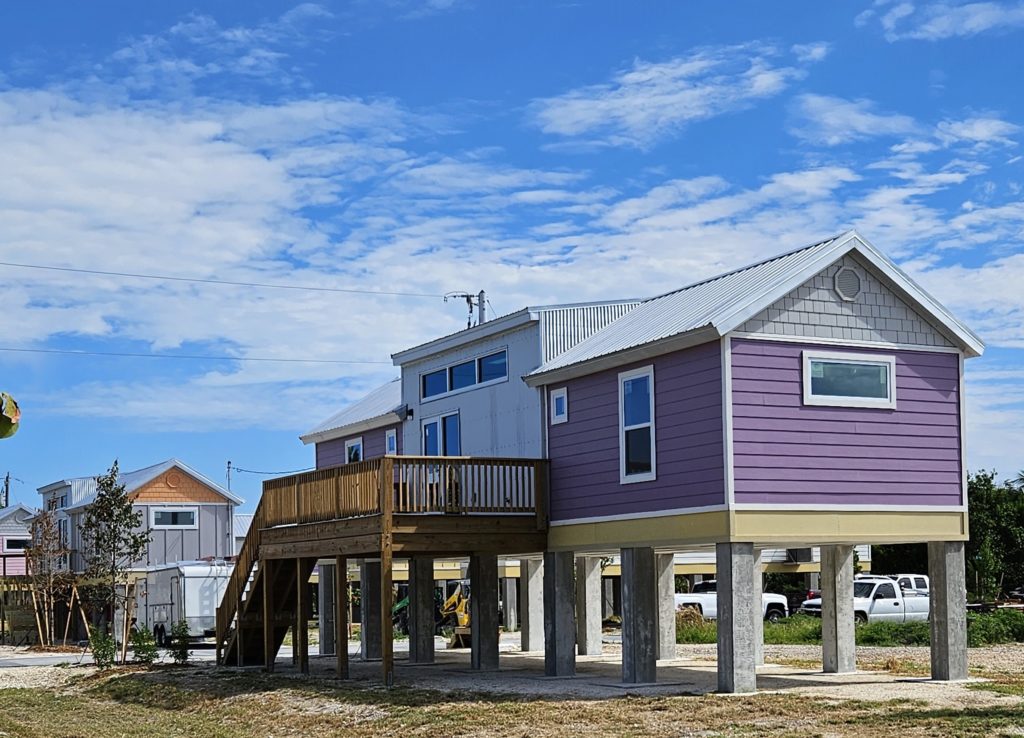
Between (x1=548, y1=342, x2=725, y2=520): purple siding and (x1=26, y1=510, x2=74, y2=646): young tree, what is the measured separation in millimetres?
30506

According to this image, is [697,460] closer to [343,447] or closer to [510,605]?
[343,447]

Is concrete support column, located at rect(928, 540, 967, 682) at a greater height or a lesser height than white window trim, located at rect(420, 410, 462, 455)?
lesser

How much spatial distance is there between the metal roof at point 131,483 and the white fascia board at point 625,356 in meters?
36.8

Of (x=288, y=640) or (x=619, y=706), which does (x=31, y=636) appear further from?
(x=619, y=706)

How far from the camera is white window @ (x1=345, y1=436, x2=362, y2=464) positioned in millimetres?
36250

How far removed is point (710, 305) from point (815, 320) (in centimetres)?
183

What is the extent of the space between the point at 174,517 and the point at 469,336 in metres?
35.4

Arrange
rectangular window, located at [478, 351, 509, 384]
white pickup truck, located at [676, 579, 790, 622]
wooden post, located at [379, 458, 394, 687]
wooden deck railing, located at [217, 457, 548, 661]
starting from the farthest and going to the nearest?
white pickup truck, located at [676, 579, 790, 622] < rectangular window, located at [478, 351, 509, 384] < wooden deck railing, located at [217, 457, 548, 661] < wooden post, located at [379, 458, 394, 687]

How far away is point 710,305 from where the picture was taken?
23.8 m

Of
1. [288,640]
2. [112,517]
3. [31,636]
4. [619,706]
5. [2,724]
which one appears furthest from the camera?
[31,636]

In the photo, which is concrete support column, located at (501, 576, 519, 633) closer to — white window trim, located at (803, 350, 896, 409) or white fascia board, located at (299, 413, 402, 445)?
white fascia board, located at (299, 413, 402, 445)

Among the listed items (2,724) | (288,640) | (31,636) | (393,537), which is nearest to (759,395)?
(393,537)

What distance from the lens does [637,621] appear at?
952 inches

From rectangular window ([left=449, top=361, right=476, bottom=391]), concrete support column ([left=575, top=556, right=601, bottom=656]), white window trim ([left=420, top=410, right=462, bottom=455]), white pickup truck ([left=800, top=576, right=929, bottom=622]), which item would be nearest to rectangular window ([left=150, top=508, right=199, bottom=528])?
white pickup truck ([left=800, top=576, right=929, bottom=622])
